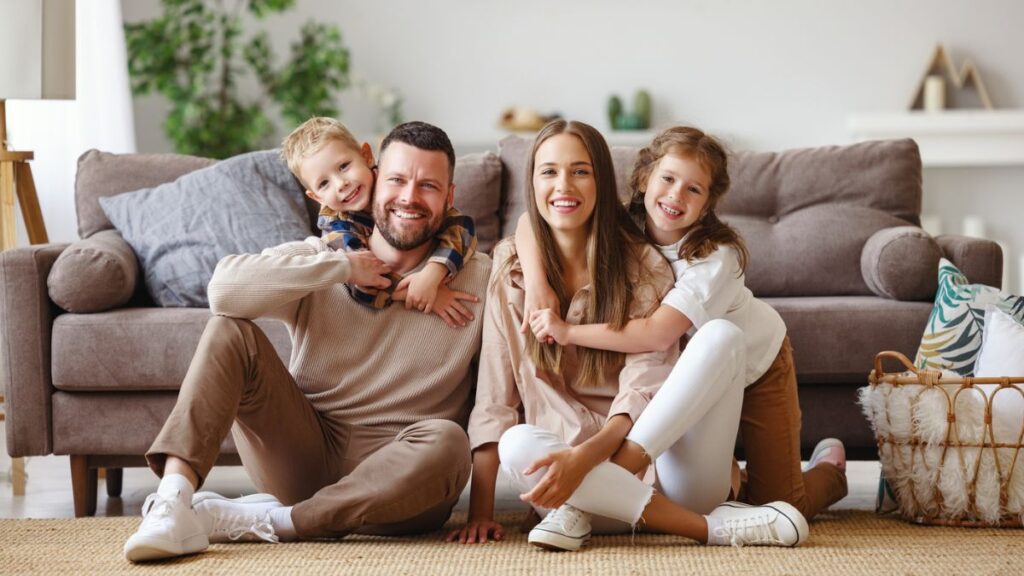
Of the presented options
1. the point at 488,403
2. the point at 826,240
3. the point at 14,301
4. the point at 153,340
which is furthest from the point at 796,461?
the point at 14,301

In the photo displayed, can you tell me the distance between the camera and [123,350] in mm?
2414

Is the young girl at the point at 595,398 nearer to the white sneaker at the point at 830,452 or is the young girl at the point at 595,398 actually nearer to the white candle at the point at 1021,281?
the white sneaker at the point at 830,452

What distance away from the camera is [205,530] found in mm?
1770

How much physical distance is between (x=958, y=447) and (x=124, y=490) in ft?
6.42

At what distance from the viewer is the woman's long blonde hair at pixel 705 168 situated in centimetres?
193

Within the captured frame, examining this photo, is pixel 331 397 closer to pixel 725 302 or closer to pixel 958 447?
pixel 725 302

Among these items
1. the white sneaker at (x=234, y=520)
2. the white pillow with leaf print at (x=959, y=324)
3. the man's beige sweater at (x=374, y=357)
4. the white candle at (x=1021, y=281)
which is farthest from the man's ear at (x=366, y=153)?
the white candle at (x=1021, y=281)

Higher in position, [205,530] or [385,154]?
[385,154]

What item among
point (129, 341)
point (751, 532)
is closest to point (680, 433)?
point (751, 532)

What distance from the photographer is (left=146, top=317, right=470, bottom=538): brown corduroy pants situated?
173cm

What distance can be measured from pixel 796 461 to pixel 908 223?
114cm

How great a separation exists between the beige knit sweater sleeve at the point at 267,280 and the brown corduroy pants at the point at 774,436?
78 cm

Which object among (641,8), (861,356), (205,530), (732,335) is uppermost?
(641,8)

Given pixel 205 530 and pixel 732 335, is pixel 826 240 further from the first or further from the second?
pixel 205 530
